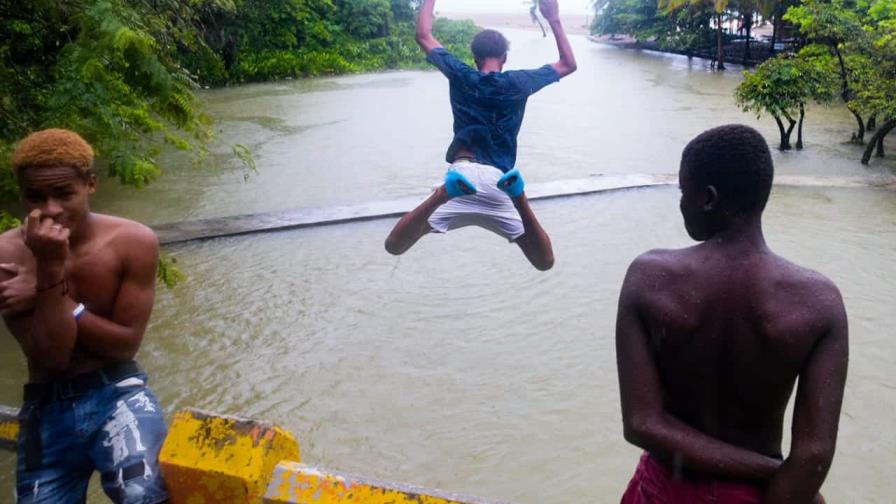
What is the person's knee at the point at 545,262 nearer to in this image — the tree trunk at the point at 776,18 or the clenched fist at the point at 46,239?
the clenched fist at the point at 46,239

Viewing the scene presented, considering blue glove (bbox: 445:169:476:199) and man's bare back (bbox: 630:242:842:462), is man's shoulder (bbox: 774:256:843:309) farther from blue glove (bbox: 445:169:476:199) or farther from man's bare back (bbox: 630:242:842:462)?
blue glove (bbox: 445:169:476:199)

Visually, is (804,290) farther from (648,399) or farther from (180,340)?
(180,340)

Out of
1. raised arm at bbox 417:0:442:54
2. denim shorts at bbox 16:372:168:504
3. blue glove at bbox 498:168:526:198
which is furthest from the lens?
raised arm at bbox 417:0:442:54

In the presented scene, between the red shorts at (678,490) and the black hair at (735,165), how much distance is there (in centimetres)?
61

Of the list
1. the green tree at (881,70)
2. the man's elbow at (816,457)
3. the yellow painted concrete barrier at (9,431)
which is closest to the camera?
the man's elbow at (816,457)

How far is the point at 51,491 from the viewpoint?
2.43 meters

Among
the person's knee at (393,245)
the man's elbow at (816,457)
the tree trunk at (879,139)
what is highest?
the man's elbow at (816,457)

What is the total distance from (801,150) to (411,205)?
7.33 m

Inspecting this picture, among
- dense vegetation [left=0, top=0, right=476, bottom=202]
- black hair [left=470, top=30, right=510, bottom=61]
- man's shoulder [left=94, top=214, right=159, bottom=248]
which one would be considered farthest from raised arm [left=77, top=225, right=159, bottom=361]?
dense vegetation [left=0, top=0, right=476, bottom=202]

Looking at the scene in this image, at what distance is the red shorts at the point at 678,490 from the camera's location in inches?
66.8

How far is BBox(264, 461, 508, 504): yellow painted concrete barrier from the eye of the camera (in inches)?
89.2

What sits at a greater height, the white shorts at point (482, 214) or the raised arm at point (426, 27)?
the raised arm at point (426, 27)

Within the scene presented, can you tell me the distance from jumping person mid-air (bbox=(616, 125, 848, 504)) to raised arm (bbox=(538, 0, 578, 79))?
2.32 metres

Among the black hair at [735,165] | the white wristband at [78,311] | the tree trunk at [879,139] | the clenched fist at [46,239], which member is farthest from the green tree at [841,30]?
the clenched fist at [46,239]
